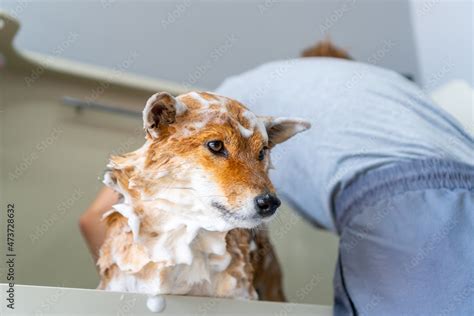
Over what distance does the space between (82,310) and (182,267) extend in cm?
10

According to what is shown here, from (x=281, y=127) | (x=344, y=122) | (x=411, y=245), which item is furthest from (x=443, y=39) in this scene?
(x=281, y=127)

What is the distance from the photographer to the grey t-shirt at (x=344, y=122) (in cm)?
62

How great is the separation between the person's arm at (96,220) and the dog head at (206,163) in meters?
0.10

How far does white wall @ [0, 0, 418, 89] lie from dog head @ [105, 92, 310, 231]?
58 centimetres

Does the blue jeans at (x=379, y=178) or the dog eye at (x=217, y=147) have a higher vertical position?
the dog eye at (x=217, y=147)

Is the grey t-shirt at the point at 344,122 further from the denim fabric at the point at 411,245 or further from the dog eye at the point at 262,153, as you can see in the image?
the dog eye at the point at 262,153

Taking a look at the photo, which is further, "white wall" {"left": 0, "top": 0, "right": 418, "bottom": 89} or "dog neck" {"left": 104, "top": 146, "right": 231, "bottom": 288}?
"white wall" {"left": 0, "top": 0, "right": 418, "bottom": 89}

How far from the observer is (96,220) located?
51 centimetres

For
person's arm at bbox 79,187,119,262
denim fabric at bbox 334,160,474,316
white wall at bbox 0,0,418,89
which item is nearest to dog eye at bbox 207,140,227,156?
person's arm at bbox 79,187,119,262

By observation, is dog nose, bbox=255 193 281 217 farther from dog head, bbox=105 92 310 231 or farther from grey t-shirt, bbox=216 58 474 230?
grey t-shirt, bbox=216 58 474 230

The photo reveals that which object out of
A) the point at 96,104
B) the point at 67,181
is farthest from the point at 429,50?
the point at 67,181

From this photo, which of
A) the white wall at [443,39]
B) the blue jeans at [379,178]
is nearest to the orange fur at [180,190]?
the blue jeans at [379,178]

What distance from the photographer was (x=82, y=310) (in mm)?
423

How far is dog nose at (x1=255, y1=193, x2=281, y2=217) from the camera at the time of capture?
1.13 ft
